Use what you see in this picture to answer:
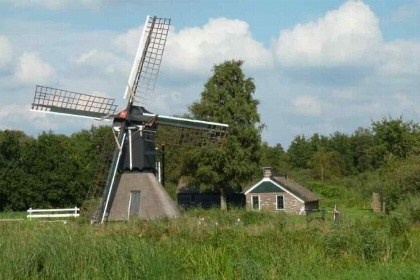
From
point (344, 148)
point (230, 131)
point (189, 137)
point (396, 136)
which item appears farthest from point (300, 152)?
point (189, 137)

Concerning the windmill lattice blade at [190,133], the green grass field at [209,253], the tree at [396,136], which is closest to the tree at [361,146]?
the tree at [396,136]

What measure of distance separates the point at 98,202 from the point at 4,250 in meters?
13.3

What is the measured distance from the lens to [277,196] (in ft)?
161

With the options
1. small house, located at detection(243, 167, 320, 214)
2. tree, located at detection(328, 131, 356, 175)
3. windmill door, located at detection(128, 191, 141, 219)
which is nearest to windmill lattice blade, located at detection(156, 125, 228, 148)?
windmill door, located at detection(128, 191, 141, 219)

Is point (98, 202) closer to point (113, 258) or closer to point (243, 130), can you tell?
point (113, 258)

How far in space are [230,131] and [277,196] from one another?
677 centimetres

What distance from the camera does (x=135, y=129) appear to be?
25.8 meters

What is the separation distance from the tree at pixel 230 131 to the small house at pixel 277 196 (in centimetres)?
225

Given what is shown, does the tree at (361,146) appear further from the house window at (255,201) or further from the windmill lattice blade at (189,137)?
the windmill lattice blade at (189,137)

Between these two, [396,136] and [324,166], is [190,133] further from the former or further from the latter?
[324,166]

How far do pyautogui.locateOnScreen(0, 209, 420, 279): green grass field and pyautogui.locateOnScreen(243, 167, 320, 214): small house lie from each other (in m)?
31.6

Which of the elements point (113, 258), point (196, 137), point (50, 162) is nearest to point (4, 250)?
point (113, 258)

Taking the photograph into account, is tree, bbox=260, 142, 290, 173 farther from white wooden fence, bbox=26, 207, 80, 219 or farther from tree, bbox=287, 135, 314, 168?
white wooden fence, bbox=26, 207, 80, 219

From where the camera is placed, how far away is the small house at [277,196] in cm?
4841
